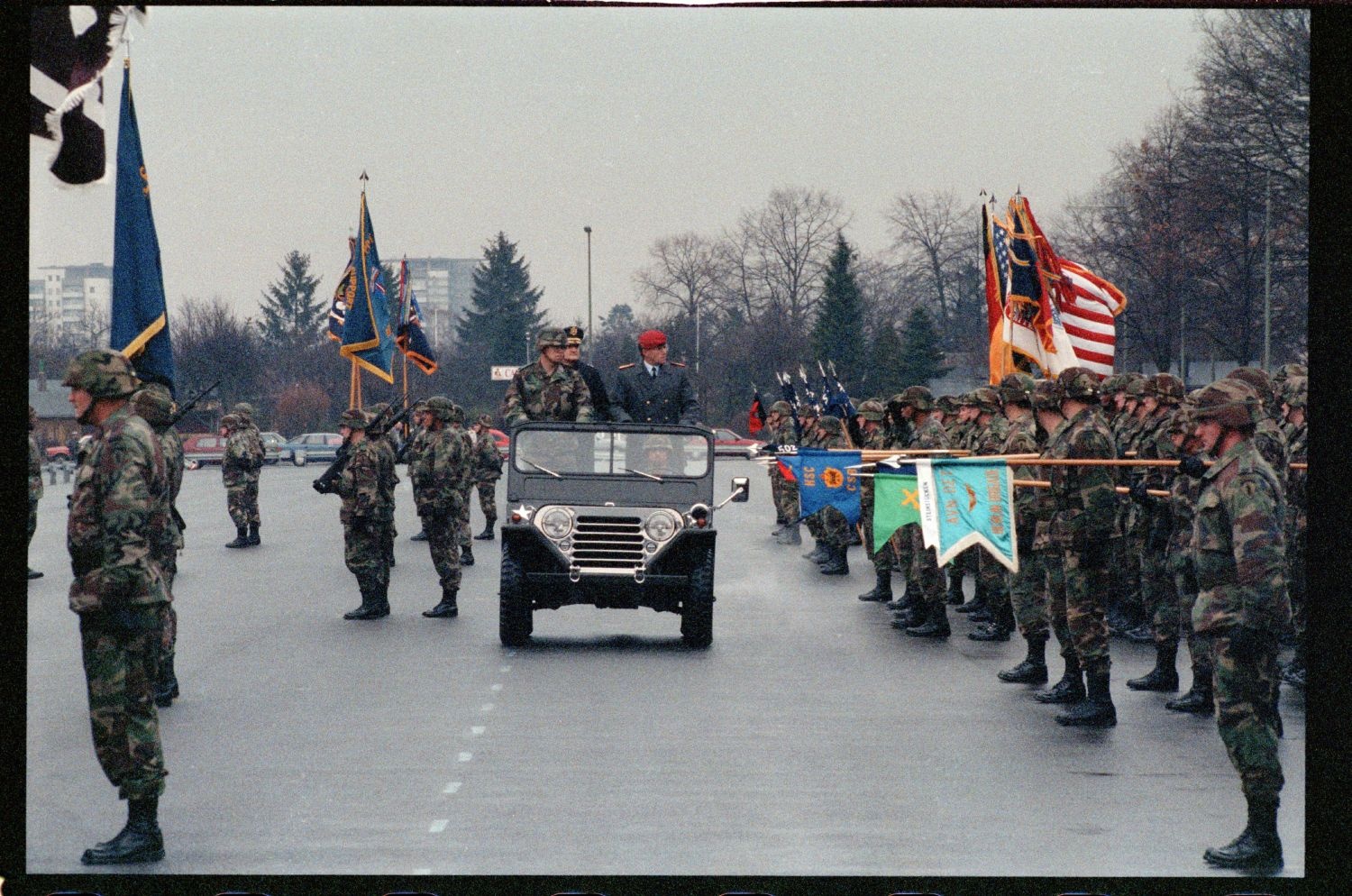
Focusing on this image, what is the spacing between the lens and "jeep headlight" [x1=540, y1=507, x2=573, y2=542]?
13.8 meters

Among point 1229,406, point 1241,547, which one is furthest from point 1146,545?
point 1241,547

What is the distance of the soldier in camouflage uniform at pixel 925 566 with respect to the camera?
49.4 ft

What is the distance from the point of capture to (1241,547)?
7730 mm

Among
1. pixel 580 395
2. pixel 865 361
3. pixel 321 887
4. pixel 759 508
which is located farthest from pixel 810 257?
pixel 321 887

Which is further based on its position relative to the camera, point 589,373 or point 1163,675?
point 589,373

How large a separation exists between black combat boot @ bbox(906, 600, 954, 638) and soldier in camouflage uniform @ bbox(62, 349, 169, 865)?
9.00m

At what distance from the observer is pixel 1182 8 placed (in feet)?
28.4

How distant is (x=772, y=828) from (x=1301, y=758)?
3491 millimetres

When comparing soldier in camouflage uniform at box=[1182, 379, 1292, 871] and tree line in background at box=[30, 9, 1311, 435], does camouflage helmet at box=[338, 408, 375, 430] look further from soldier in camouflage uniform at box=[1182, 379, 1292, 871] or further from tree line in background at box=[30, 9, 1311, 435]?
soldier in camouflage uniform at box=[1182, 379, 1292, 871]

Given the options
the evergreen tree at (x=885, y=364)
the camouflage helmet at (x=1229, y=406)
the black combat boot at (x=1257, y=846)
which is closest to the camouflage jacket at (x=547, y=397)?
the camouflage helmet at (x=1229, y=406)

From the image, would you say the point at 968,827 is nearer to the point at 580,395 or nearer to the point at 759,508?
the point at 580,395

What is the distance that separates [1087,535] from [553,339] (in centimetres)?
516

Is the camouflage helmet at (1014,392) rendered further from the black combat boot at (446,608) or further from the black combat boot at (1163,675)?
the black combat boot at (446,608)

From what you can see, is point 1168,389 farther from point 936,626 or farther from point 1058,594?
point 1058,594
